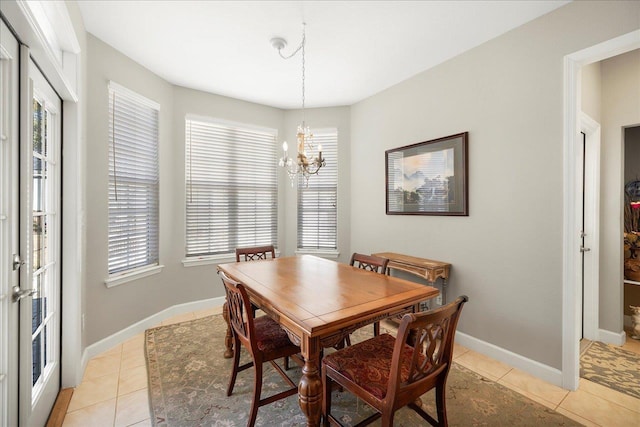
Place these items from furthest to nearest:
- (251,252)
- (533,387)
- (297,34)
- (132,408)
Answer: (251,252) < (297,34) < (533,387) < (132,408)

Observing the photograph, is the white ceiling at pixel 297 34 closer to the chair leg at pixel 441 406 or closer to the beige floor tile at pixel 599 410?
the chair leg at pixel 441 406

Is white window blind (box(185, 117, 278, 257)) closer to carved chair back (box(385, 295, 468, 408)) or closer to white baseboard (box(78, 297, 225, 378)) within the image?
white baseboard (box(78, 297, 225, 378))

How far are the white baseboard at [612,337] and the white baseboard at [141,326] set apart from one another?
4266 millimetres

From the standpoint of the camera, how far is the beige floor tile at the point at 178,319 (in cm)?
332

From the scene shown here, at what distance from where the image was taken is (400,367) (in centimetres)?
127

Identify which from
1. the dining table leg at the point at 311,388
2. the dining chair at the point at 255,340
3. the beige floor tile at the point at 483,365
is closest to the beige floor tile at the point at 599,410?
the beige floor tile at the point at 483,365

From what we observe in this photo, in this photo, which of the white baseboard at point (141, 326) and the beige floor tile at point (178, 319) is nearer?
the white baseboard at point (141, 326)

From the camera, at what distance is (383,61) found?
295 centimetres

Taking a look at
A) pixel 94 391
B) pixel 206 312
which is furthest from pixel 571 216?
pixel 206 312

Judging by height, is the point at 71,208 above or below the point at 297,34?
below

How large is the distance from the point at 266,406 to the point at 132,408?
899mm

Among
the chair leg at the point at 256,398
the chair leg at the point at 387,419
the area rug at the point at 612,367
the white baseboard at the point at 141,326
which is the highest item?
the chair leg at the point at 387,419

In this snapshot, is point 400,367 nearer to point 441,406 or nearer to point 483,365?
point 441,406

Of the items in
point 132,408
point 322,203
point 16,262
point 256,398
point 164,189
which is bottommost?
point 132,408
